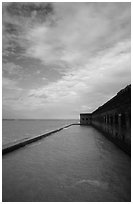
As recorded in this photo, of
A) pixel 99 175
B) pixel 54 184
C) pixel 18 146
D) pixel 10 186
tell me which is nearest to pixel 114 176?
pixel 99 175

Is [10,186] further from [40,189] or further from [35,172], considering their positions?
[35,172]

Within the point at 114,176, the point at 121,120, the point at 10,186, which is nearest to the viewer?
the point at 10,186

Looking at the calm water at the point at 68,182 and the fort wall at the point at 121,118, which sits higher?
the fort wall at the point at 121,118

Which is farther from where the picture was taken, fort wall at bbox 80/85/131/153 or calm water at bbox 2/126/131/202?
fort wall at bbox 80/85/131/153

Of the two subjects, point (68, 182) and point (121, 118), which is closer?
point (68, 182)

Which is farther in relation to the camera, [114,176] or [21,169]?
[21,169]

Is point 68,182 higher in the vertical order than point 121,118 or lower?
lower

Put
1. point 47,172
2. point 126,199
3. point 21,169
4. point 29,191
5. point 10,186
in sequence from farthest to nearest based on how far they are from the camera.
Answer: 1. point 21,169
2. point 47,172
3. point 10,186
4. point 29,191
5. point 126,199

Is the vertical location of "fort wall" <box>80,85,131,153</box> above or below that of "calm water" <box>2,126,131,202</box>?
above

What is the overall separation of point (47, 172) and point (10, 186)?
5.38 feet

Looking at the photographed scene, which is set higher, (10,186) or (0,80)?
(0,80)

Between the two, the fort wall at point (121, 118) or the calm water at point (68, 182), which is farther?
the fort wall at point (121, 118)

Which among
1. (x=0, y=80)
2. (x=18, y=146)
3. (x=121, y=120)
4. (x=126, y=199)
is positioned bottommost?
(x=18, y=146)

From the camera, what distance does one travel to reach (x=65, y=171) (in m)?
6.02
